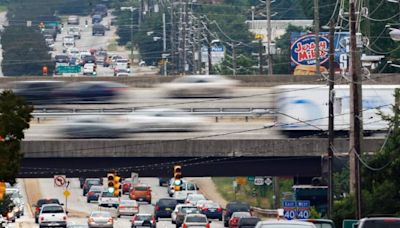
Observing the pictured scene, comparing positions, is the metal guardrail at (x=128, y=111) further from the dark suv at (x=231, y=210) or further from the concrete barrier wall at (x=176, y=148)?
the concrete barrier wall at (x=176, y=148)

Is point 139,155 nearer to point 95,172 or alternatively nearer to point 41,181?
point 95,172

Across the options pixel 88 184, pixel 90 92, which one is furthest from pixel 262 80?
pixel 88 184

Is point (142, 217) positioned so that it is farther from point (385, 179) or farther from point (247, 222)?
point (385, 179)

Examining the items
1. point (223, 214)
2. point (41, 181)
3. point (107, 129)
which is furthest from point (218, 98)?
point (41, 181)

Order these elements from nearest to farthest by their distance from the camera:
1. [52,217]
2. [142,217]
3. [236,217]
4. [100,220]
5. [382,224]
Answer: [382,224] → [52,217] → [100,220] → [142,217] → [236,217]

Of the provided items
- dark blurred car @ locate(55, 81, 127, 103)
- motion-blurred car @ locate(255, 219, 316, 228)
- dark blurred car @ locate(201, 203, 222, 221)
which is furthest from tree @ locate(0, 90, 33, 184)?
dark blurred car @ locate(201, 203, 222, 221)

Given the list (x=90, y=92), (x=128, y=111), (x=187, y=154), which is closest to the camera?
(x=187, y=154)
